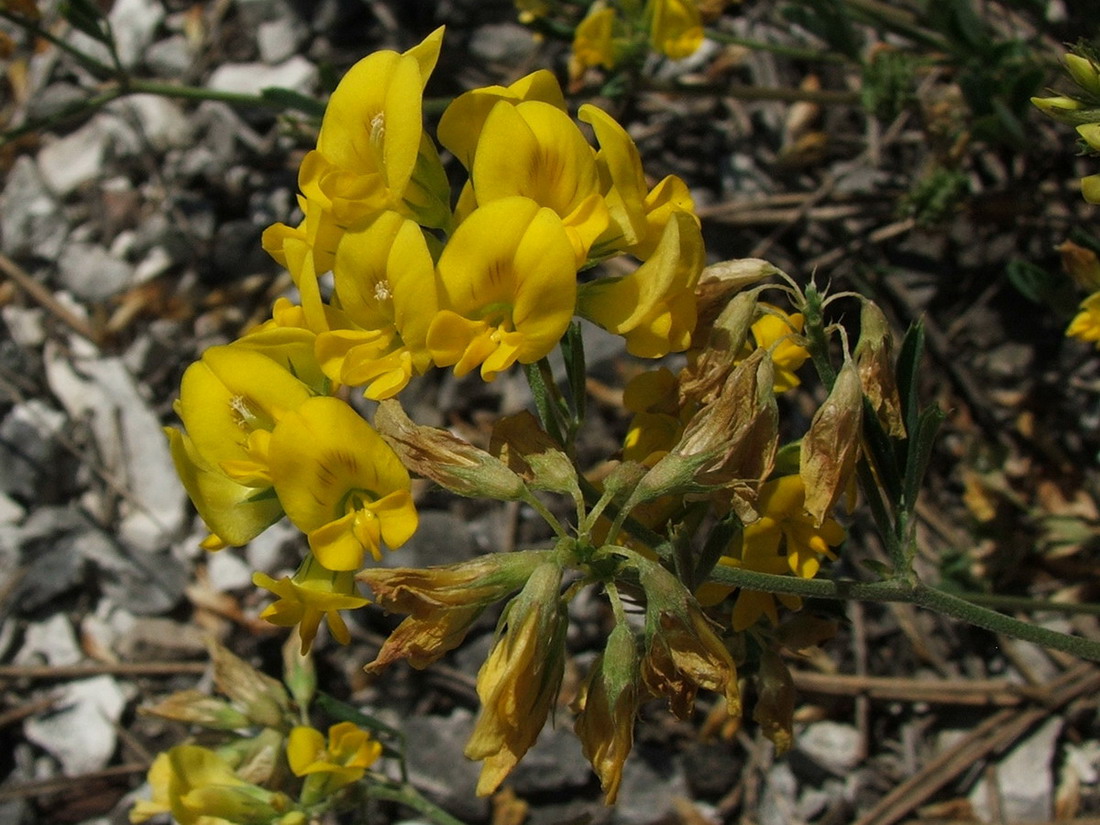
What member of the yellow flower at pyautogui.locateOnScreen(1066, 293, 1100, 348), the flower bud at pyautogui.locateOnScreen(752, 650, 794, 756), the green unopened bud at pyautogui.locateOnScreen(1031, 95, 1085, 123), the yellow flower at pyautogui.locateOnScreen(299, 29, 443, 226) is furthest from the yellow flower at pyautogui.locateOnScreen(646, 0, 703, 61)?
the flower bud at pyautogui.locateOnScreen(752, 650, 794, 756)

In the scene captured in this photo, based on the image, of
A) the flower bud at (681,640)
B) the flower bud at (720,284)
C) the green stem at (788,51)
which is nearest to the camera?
the flower bud at (681,640)

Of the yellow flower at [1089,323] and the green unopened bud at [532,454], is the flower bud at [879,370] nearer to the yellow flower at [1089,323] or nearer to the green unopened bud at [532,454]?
the green unopened bud at [532,454]

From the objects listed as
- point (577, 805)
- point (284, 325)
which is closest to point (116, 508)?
point (577, 805)

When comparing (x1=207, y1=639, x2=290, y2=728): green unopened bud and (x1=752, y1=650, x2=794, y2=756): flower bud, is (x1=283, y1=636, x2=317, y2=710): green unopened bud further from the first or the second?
(x1=752, y1=650, x2=794, y2=756): flower bud

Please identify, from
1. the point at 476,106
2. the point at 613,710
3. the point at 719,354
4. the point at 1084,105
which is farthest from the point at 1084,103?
the point at 613,710

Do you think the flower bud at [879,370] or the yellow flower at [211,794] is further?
the yellow flower at [211,794]

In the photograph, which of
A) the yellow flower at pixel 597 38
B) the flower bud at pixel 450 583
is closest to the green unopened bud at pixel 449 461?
the flower bud at pixel 450 583
